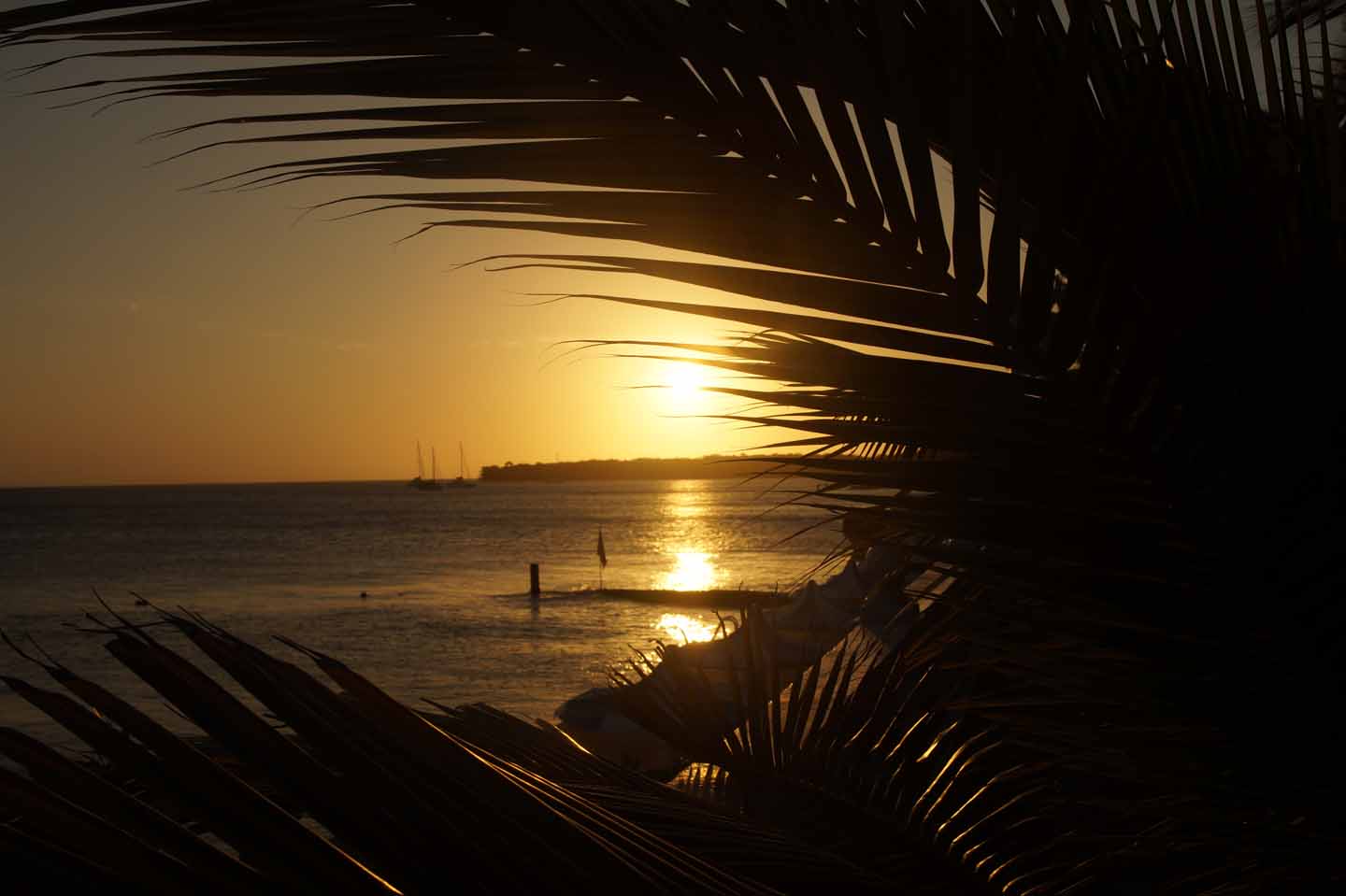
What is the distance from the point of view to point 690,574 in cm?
5600

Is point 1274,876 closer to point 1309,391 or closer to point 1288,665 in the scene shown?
point 1288,665

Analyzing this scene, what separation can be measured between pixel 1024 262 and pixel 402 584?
49793mm

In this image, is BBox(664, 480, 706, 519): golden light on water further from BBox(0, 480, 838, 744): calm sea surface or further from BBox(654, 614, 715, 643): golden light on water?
BBox(654, 614, 715, 643): golden light on water

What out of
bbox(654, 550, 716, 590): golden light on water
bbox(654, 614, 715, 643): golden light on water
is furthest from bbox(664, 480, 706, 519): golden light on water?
bbox(654, 614, 715, 643): golden light on water

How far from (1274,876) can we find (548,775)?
90 centimetres

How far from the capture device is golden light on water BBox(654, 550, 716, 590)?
48.4 metres

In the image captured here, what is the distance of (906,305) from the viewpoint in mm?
1051

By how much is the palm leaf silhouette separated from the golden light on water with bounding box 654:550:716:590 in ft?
142

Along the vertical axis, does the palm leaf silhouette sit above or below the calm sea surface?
above

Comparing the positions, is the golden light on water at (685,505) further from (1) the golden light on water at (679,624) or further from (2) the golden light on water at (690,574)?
(1) the golden light on water at (679,624)

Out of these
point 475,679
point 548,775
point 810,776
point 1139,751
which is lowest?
point 475,679

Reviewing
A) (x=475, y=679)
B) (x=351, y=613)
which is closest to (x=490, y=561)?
(x=351, y=613)

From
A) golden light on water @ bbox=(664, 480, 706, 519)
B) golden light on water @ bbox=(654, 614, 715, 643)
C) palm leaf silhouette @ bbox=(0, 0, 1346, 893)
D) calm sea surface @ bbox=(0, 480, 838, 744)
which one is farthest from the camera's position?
golden light on water @ bbox=(664, 480, 706, 519)

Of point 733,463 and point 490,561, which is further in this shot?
point 490,561
